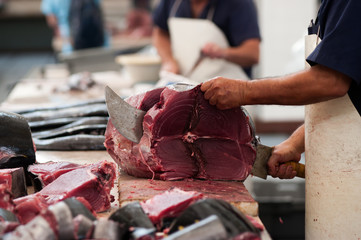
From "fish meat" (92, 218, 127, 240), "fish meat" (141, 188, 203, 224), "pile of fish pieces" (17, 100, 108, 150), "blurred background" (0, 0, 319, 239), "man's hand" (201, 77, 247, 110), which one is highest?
"man's hand" (201, 77, 247, 110)

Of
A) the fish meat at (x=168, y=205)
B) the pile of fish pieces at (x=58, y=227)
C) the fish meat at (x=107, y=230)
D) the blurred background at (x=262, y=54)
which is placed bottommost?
the blurred background at (x=262, y=54)

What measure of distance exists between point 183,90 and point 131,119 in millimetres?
303

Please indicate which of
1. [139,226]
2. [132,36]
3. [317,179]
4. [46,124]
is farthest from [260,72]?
[139,226]

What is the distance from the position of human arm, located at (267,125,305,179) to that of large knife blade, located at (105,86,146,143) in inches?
29.9

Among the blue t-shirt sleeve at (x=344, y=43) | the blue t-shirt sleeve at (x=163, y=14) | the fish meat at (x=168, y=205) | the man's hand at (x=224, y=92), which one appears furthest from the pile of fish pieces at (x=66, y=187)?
the blue t-shirt sleeve at (x=163, y=14)

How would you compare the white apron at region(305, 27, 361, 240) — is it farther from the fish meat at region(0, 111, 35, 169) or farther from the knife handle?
the fish meat at region(0, 111, 35, 169)

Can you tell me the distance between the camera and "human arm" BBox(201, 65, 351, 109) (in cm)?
240

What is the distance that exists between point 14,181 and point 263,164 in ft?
4.31

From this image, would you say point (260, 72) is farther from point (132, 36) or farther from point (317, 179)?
point (317, 179)

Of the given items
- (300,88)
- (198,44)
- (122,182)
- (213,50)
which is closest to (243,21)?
(213,50)

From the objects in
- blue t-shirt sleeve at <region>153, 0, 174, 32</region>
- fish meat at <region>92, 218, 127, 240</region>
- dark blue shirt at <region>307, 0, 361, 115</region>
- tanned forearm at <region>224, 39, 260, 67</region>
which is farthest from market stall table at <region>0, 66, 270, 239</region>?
tanned forearm at <region>224, 39, 260, 67</region>

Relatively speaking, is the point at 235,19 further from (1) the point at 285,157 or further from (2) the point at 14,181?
(2) the point at 14,181

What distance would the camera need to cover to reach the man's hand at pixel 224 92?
2.57m

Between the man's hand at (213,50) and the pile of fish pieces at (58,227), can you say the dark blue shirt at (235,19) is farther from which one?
the pile of fish pieces at (58,227)
